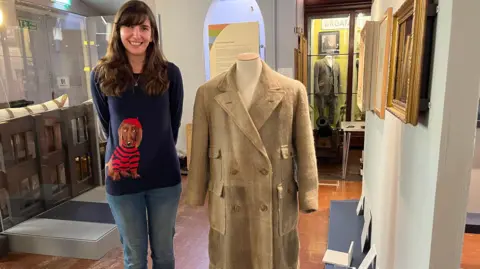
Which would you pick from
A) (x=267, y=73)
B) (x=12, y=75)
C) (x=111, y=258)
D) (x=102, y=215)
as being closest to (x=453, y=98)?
(x=267, y=73)

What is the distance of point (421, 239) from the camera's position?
1142mm

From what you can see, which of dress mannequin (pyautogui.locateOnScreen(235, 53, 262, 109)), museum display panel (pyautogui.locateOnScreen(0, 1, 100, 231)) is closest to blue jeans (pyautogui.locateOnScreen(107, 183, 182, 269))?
dress mannequin (pyautogui.locateOnScreen(235, 53, 262, 109))

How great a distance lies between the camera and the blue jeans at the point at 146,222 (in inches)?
66.1

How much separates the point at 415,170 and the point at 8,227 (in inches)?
123

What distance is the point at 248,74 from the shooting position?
1.49 metres

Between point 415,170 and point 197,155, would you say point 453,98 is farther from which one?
point 197,155

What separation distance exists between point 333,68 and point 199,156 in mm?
5099

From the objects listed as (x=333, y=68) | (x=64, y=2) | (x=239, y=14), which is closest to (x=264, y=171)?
(x=239, y=14)

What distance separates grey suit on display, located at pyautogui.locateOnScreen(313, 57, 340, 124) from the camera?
6129 millimetres

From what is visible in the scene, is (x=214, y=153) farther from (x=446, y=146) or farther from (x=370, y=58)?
(x=370, y=58)

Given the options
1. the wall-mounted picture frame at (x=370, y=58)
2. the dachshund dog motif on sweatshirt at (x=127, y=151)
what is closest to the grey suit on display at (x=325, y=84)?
the wall-mounted picture frame at (x=370, y=58)

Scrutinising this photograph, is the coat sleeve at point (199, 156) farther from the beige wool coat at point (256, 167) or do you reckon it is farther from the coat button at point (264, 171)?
the coat button at point (264, 171)

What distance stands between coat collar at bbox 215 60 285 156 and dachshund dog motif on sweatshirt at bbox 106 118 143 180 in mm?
433

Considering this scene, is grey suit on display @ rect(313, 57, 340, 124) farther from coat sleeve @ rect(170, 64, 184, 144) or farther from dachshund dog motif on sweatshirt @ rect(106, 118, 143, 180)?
dachshund dog motif on sweatshirt @ rect(106, 118, 143, 180)
